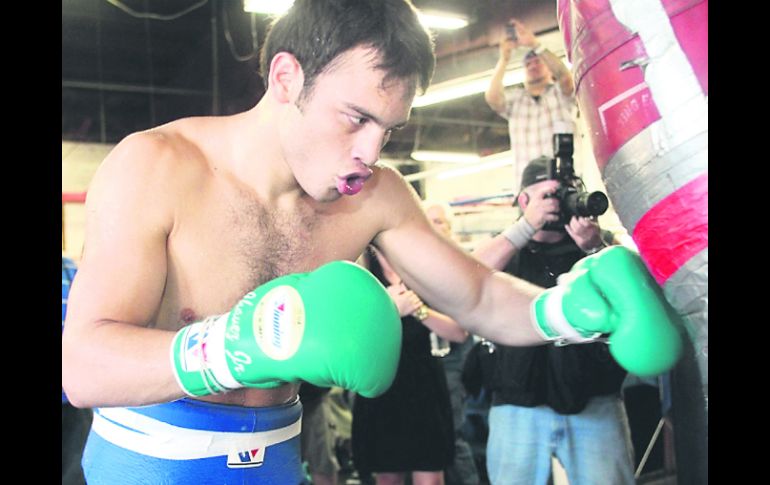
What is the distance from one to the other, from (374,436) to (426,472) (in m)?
0.16

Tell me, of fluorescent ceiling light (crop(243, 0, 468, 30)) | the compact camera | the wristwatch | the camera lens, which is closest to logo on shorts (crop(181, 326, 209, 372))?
the camera lens

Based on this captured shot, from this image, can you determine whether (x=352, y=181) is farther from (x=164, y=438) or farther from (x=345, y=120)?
(x=164, y=438)

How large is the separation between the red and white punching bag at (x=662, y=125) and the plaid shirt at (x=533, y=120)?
0.94 m

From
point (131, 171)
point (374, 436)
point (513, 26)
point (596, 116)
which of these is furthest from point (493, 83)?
point (131, 171)

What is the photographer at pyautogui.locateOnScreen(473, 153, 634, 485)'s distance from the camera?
1688 mm

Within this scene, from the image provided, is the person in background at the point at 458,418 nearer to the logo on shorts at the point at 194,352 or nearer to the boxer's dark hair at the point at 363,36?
the boxer's dark hair at the point at 363,36

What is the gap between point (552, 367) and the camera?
5.68 feet

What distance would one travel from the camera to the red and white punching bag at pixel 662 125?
85 centimetres

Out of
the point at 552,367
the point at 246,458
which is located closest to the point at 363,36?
the point at 246,458

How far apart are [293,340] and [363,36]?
0.46 meters

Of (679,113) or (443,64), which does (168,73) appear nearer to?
(443,64)

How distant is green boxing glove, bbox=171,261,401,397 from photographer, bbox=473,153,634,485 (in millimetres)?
921
